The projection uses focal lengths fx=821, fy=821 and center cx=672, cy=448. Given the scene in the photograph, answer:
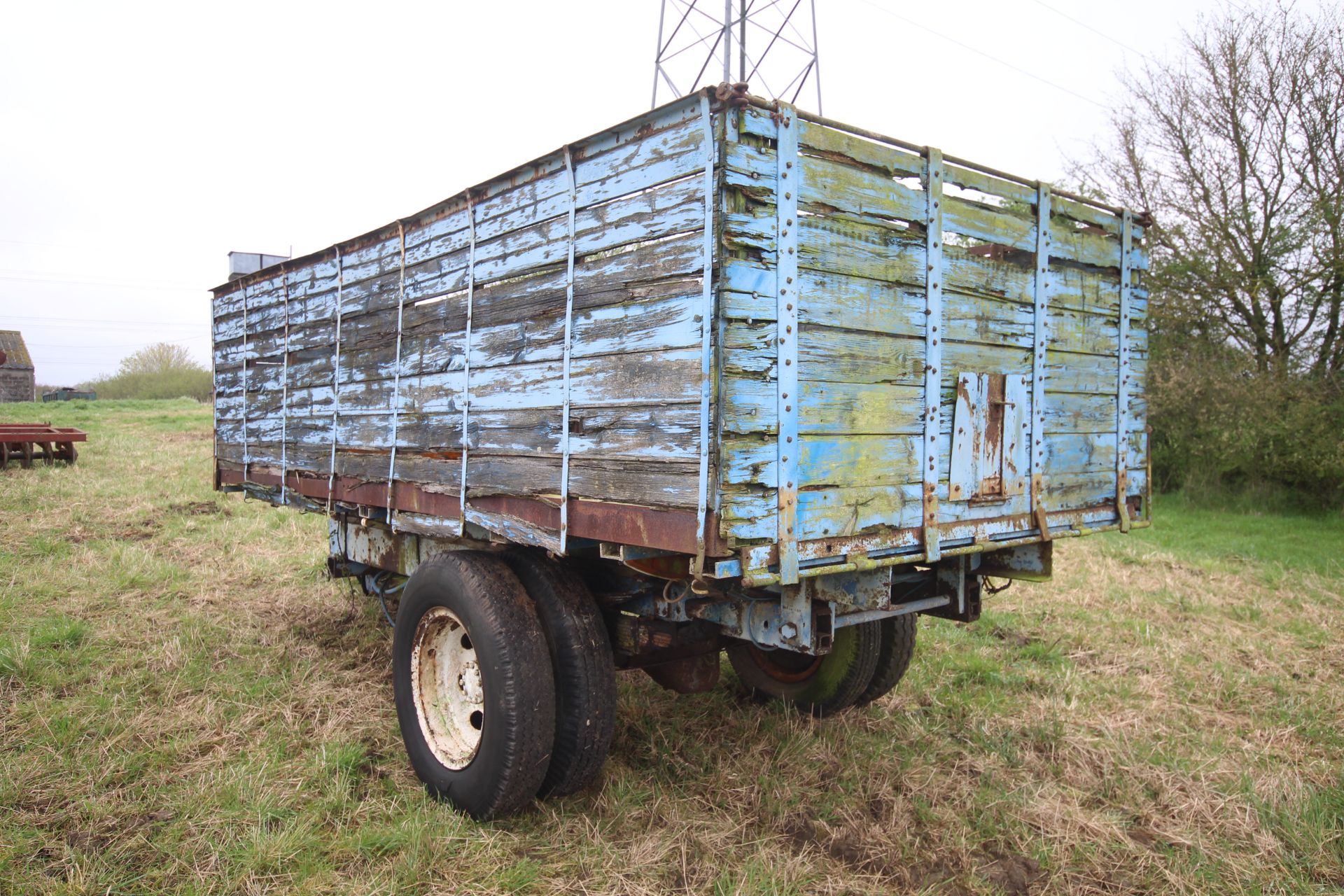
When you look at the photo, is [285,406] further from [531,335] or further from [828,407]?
[828,407]

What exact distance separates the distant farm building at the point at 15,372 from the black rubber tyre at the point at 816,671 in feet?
127

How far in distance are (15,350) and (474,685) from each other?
41066mm

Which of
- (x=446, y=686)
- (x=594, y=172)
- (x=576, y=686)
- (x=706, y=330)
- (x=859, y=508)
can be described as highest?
(x=594, y=172)

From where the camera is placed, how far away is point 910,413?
2.93 m

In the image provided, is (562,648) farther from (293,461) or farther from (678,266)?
(293,461)

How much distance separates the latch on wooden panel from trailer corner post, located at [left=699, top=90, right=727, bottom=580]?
1.11 meters

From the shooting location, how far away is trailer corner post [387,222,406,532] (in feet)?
13.5

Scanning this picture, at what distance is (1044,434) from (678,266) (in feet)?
5.96

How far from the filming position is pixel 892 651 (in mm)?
4152

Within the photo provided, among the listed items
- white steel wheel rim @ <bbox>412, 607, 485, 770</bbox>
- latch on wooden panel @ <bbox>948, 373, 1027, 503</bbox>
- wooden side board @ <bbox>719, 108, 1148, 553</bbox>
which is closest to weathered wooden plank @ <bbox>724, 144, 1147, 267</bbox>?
wooden side board @ <bbox>719, 108, 1148, 553</bbox>

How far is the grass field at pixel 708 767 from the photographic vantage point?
116 inches

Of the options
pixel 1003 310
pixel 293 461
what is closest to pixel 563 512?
pixel 1003 310

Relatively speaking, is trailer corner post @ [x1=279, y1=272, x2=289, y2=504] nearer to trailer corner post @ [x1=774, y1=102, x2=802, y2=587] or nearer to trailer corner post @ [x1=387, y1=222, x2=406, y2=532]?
trailer corner post @ [x1=387, y1=222, x2=406, y2=532]

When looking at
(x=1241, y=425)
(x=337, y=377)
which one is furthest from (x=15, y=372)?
(x=1241, y=425)
